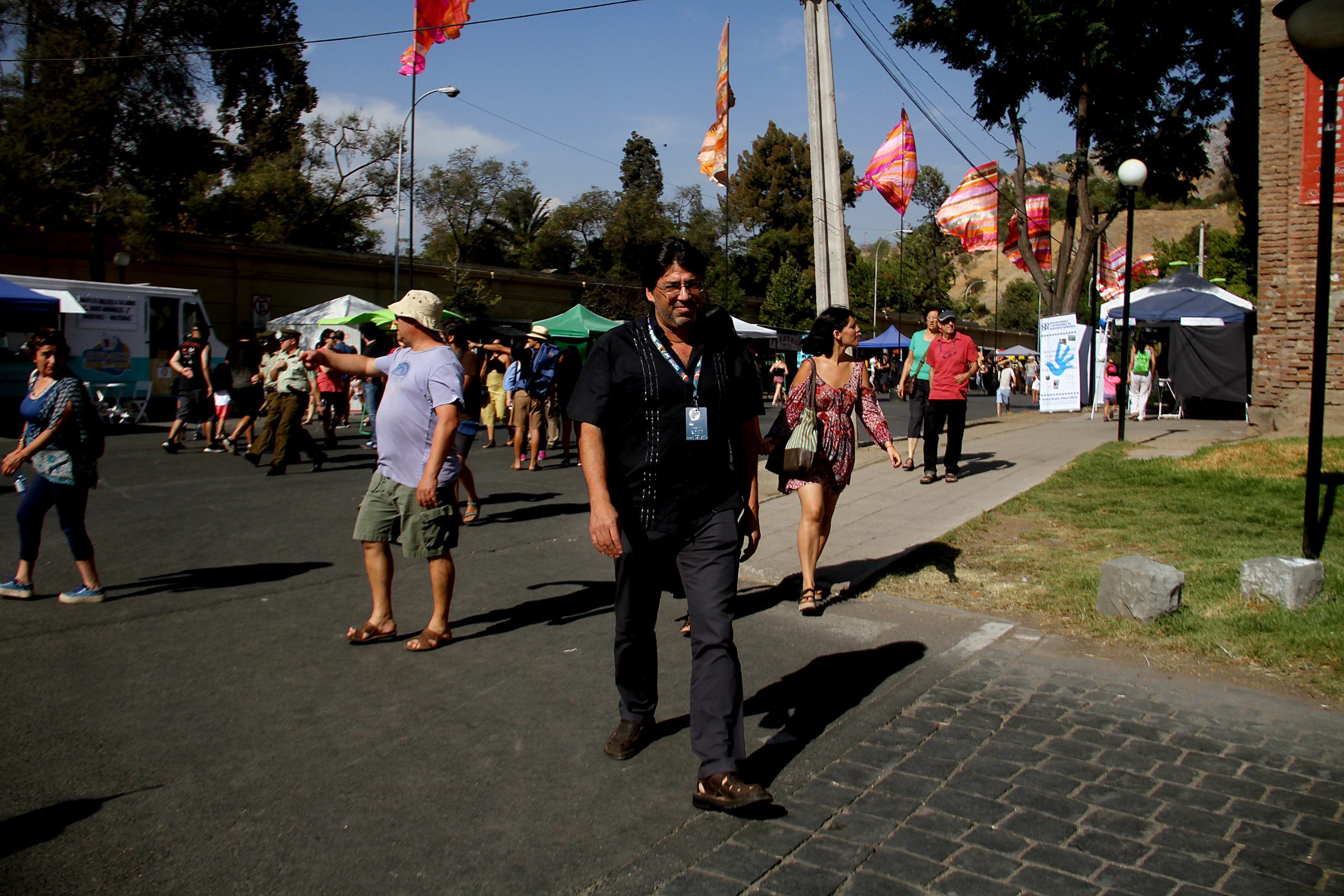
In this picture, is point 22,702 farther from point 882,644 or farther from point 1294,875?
point 1294,875

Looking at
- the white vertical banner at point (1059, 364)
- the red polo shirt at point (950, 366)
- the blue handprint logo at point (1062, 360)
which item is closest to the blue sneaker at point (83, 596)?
the red polo shirt at point (950, 366)

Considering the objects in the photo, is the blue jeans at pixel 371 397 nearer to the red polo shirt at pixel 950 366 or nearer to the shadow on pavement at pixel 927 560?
the red polo shirt at pixel 950 366

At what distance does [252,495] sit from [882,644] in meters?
7.69

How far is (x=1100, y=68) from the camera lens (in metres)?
26.0

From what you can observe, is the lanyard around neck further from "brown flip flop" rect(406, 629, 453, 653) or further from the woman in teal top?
the woman in teal top

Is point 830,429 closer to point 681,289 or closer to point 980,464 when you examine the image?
point 681,289

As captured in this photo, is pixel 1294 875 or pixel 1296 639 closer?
pixel 1294 875

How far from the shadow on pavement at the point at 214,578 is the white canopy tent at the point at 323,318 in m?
16.7

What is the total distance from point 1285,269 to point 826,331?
1170cm

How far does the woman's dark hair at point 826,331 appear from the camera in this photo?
668 centimetres

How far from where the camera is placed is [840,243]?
42.4 ft

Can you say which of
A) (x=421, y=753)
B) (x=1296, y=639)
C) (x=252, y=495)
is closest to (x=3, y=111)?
(x=252, y=495)

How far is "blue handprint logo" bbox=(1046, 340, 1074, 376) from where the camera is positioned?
73.8 feet

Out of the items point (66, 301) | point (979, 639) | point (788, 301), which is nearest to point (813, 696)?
point (979, 639)
